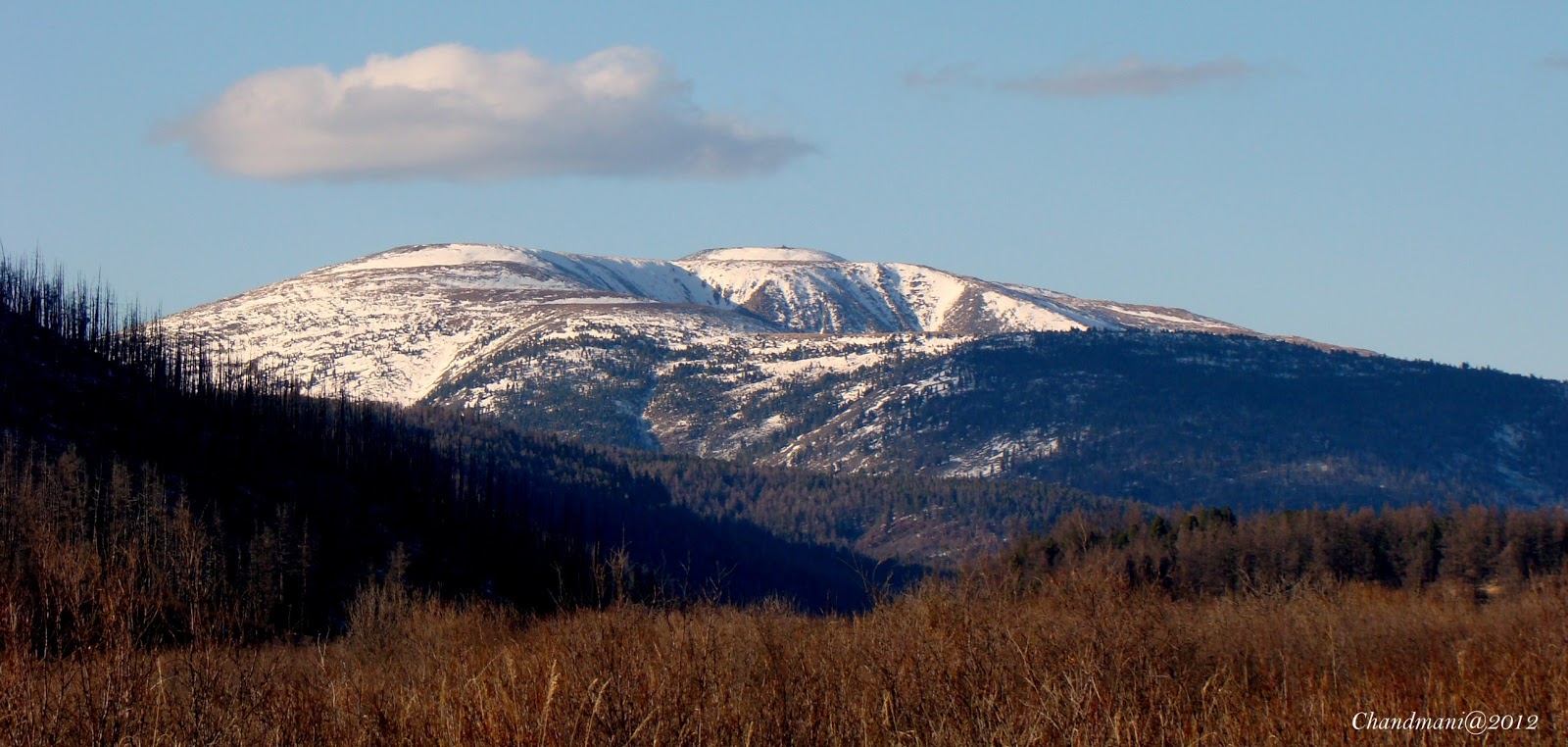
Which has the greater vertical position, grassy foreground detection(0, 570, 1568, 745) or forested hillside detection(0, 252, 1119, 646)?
grassy foreground detection(0, 570, 1568, 745)

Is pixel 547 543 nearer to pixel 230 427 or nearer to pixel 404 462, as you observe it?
pixel 404 462

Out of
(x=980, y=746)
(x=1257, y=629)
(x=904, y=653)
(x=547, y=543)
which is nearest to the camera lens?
(x=980, y=746)

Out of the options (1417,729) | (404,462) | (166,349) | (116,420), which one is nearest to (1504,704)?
(1417,729)

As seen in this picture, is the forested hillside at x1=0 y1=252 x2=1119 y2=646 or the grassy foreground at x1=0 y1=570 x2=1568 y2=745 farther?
the forested hillside at x1=0 y1=252 x2=1119 y2=646

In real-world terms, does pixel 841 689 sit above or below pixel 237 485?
above

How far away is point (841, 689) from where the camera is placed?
75.8ft

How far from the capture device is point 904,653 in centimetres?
2645

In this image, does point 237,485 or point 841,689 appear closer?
point 841,689

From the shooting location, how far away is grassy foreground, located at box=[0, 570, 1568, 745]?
18516 millimetres

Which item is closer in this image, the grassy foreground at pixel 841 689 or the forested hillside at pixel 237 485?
the grassy foreground at pixel 841 689

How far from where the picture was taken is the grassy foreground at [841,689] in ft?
60.7

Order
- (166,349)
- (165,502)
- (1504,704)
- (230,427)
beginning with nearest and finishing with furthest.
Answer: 1. (1504,704)
2. (165,502)
3. (230,427)
4. (166,349)

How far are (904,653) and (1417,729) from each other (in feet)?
29.5

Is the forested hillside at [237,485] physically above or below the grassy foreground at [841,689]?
below
